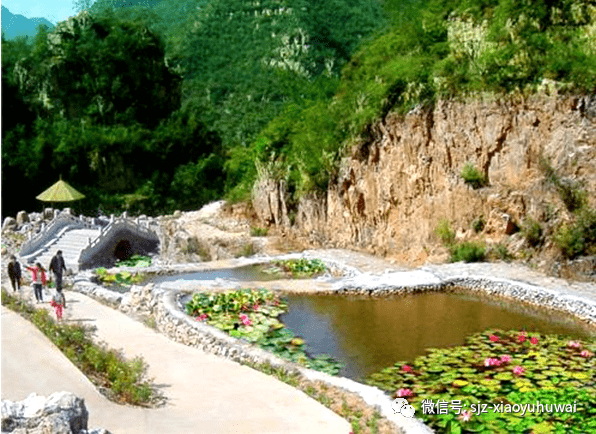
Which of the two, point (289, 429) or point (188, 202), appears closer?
point (289, 429)

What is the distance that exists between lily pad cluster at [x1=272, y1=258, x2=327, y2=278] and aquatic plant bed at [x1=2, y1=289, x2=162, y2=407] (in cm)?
663

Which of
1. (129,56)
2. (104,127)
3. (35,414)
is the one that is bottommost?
(35,414)

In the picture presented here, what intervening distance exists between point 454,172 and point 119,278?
822 centimetres

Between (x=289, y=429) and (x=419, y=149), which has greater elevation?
(x=419, y=149)

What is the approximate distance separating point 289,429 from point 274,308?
5.59 metres

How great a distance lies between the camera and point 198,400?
26.3ft

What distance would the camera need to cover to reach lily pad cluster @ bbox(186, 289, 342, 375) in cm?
1010

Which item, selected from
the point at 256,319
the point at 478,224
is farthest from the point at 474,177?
the point at 256,319

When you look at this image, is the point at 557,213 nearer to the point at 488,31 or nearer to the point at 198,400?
the point at 488,31

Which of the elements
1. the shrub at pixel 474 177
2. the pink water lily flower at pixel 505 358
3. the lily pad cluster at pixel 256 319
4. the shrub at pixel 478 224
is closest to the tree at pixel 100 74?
the shrub at pixel 474 177

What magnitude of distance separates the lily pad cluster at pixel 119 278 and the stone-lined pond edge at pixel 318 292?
293 millimetres

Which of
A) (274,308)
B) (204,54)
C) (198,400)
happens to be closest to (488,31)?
(274,308)

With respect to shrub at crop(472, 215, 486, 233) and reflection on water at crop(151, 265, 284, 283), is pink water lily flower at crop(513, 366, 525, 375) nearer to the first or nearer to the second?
reflection on water at crop(151, 265, 284, 283)

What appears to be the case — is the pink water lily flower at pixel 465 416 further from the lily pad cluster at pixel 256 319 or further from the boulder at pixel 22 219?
the boulder at pixel 22 219
